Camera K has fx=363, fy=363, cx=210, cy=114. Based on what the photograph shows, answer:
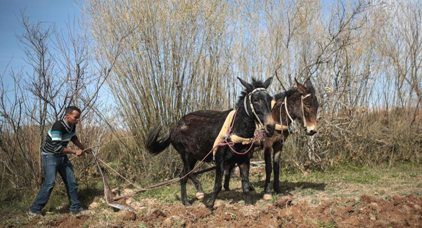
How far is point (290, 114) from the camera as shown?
6090mm

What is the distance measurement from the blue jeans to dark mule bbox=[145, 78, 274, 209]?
1385mm

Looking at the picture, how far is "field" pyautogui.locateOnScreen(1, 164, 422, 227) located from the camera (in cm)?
438

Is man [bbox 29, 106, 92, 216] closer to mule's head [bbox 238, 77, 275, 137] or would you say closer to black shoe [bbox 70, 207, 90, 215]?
black shoe [bbox 70, 207, 90, 215]

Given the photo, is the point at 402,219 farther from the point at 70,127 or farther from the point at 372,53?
the point at 372,53

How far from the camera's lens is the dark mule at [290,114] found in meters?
5.84

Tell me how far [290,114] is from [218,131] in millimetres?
1442

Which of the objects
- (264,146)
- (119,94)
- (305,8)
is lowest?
(264,146)

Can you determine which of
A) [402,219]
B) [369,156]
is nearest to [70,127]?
[402,219]

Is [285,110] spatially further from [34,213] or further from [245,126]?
[34,213]

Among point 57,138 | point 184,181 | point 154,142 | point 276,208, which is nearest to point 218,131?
point 184,181

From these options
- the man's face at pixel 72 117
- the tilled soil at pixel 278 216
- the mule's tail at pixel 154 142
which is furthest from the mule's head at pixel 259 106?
the man's face at pixel 72 117

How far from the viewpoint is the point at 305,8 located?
9.48 m

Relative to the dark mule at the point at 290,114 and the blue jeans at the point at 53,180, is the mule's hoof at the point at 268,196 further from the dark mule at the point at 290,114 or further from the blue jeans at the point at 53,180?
the blue jeans at the point at 53,180

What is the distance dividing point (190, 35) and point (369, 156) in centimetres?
558
